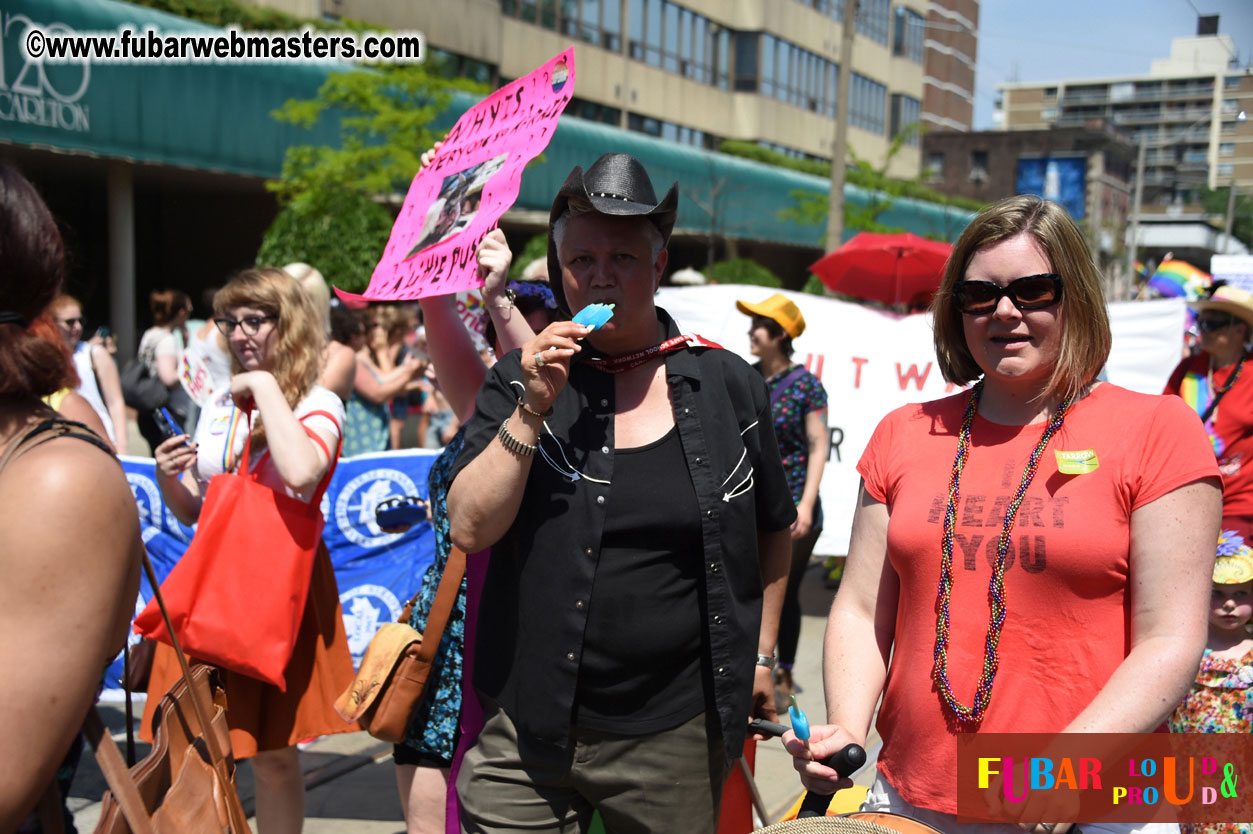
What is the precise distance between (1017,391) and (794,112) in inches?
1579

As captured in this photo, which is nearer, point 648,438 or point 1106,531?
point 1106,531

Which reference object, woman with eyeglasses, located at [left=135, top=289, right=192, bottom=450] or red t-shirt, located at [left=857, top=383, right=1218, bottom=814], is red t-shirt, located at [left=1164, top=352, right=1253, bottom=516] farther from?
woman with eyeglasses, located at [left=135, top=289, right=192, bottom=450]

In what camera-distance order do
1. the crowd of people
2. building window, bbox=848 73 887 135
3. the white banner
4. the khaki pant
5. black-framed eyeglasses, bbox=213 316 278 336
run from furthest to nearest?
building window, bbox=848 73 887 135, the white banner, black-framed eyeglasses, bbox=213 316 278 336, the khaki pant, the crowd of people

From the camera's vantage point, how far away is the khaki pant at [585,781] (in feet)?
7.90

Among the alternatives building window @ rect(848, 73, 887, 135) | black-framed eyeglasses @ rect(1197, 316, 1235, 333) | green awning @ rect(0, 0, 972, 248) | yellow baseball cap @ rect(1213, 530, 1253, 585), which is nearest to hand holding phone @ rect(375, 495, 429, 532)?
yellow baseball cap @ rect(1213, 530, 1253, 585)

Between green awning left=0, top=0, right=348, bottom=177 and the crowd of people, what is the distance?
41.9ft

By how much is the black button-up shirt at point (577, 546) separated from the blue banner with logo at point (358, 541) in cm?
320

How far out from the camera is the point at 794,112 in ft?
133

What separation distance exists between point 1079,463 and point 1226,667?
7.23 feet

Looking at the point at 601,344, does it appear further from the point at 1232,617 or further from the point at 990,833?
the point at 1232,617

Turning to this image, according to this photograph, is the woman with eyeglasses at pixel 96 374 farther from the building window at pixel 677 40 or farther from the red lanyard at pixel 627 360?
the building window at pixel 677 40

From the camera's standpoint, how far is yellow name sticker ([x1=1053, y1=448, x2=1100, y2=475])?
207 centimetres

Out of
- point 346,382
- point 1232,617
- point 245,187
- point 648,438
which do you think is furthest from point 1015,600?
point 245,187

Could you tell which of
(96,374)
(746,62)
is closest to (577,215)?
(96,374)
